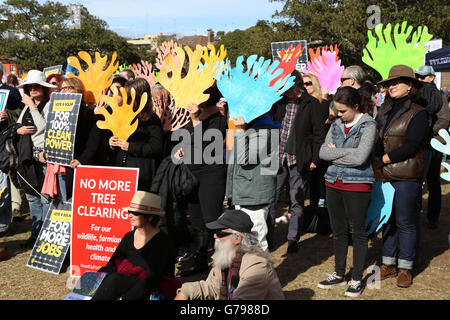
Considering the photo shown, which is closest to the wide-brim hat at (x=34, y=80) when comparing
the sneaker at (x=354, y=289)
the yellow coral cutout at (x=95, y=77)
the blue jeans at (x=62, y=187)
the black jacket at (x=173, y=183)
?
the yellow coral cutout at (x=95, y=77)

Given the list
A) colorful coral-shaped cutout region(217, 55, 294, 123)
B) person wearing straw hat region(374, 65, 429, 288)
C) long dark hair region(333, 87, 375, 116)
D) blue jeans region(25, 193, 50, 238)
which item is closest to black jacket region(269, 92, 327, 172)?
person wearing straw hat region(374, 65, 429, 288)

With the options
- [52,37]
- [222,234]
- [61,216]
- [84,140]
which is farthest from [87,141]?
[52,37]

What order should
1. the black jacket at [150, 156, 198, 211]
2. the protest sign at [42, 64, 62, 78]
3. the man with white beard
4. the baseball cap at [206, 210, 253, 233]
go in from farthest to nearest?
the protest sign at [42, 64, 62, 78] < the black jacket at [150, 156, 198, 211] < the baseball cap at [206, 210, 253, 233] < the man with white beard

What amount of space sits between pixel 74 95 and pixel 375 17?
1941cm

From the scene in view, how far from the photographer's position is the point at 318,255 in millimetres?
5484

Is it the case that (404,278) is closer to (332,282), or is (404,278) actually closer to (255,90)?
(332,282)

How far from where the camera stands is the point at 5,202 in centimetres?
612

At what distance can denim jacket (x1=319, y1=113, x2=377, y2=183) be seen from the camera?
13.5ft

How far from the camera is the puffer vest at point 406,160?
4.41m

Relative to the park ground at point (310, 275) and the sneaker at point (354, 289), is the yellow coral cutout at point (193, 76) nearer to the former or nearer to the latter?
the park ground at point (310, 275)

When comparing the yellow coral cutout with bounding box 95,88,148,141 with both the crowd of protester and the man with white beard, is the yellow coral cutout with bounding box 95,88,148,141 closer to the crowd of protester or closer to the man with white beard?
the crowd of protester

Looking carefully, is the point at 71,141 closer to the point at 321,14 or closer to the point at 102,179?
the point at 102,179

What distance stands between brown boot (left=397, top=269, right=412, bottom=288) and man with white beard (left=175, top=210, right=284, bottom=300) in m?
1.80

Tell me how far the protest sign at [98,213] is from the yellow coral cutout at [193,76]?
0.97 metres
